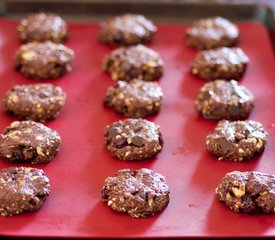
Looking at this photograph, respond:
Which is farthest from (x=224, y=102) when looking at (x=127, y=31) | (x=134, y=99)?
(x=127, y=31)

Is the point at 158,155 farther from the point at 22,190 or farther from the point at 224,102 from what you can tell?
the point at 22,190

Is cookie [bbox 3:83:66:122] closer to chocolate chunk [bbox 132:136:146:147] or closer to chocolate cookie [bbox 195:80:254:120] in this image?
chocolate chunk [bbox 132:136:146:147]

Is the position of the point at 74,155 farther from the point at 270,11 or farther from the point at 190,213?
the point at 270,11

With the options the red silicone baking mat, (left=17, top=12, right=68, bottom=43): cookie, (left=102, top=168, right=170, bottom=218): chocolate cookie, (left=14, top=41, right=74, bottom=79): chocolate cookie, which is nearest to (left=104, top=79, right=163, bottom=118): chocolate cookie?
the red silicone baking mat

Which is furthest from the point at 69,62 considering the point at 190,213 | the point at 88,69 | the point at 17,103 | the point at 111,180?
the point at 190,213

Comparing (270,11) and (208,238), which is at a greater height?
(270,11)
